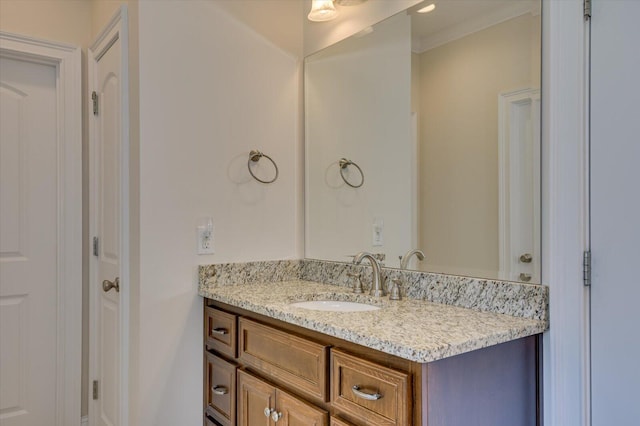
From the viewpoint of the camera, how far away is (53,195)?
2350mm

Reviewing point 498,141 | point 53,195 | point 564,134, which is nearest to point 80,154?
point 53,195

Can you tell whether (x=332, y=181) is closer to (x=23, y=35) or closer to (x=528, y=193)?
(x=528, y=193)

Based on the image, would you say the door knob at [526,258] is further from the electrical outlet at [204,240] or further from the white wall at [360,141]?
the electrical outlet at [204,240]

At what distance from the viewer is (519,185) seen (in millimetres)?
1397

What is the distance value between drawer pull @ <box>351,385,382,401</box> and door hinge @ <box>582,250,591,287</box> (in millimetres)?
654

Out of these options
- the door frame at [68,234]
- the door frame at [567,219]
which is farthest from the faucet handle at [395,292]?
the door frame at [68,234]

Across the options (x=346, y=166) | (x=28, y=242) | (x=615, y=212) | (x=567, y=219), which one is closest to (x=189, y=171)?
(x=346, y=166)

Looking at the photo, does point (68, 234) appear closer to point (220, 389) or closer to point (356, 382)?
point (220, 389)

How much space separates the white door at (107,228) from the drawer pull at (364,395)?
1.16 meters

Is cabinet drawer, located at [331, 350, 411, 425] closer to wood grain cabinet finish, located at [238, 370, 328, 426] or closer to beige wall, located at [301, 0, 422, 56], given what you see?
wood grain cabinet finish, located at [238, 370, 328, 426]

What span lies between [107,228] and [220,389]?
0.98 m

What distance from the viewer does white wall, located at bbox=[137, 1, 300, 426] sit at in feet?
5.76

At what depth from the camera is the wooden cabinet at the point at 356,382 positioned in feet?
3.40

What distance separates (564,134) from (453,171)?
43cm
